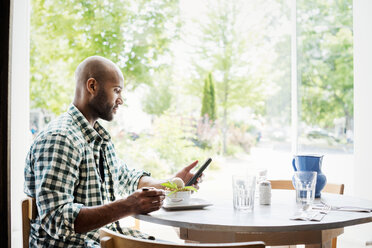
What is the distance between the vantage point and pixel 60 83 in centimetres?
473

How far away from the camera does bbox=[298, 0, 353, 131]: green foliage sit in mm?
3383

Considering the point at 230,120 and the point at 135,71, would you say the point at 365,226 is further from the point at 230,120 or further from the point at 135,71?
the point at 135,71

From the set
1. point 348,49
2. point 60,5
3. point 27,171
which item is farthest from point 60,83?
point 27,171

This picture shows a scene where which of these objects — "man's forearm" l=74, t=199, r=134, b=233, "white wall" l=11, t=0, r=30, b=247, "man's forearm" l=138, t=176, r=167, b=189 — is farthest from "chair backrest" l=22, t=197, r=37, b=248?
"white wall" l=11, t=0, r=30, b=247

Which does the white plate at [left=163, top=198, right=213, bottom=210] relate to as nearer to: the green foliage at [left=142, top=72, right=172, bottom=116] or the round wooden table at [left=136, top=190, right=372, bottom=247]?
the round wooden table at [left=136, top=190, right=372, bottom=247]

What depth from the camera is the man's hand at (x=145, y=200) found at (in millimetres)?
1322

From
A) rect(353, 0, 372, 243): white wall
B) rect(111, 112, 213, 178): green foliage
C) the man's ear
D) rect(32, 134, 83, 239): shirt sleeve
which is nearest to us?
rect(32, 134, 83, 239): shirt sleeve

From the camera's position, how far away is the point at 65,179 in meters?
1.27

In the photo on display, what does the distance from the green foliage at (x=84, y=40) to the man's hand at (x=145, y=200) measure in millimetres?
3650

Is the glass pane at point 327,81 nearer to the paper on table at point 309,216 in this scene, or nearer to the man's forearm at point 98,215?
the paper on table at point 309,216

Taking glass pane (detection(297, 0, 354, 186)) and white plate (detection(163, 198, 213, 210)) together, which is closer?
white plate (detection(163, 198, 213, 210))

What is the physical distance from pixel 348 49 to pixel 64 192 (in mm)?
2925

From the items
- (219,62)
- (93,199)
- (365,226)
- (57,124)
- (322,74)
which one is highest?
(219,62)

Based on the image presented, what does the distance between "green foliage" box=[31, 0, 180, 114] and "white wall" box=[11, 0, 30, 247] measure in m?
1.13
